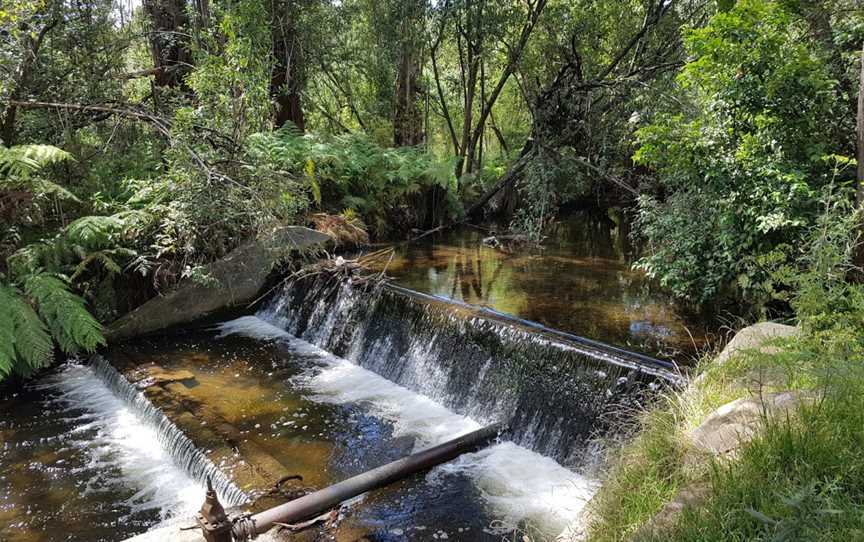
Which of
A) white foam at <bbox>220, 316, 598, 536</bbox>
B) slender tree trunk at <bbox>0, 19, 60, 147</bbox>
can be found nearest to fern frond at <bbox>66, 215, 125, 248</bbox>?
slender tree trunk at <bbox>0, 19, 60, 147</bbox>

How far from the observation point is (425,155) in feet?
39.1

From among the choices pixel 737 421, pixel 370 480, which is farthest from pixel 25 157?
pixel 737 421

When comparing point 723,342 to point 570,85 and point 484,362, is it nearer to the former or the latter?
point 484,362

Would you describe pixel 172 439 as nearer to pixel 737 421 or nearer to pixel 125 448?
pixel 125 448

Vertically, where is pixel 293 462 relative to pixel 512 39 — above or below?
below

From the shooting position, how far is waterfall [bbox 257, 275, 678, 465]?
457 cm

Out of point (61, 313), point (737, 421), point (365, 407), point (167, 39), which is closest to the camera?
point (737, 421)

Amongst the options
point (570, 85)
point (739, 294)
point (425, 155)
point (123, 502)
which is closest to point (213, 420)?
point (123, 502)

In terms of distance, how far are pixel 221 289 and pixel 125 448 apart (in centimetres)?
301

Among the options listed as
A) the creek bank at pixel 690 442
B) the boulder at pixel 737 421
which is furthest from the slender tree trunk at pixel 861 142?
the boulder at pixel 737 421

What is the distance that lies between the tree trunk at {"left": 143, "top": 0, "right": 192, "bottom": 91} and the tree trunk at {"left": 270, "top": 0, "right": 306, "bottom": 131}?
4.61 feet

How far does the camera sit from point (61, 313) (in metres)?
5.63

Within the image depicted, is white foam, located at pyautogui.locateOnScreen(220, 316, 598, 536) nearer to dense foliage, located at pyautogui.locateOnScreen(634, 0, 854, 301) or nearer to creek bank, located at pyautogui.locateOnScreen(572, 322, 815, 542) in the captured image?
creek bank, located at pyautogui.locateOnScreen(572, 322, 815, 542)

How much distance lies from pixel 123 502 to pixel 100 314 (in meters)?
3.41
